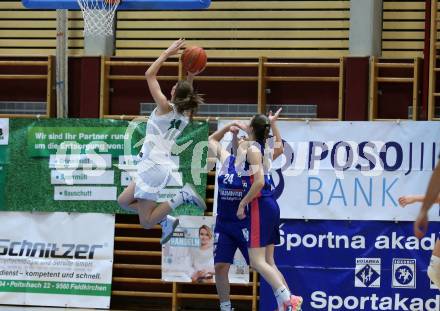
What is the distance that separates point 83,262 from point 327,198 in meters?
3.29

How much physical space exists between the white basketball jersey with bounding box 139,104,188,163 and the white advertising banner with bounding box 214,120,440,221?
8.78ft

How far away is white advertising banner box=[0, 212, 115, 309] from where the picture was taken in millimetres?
12695

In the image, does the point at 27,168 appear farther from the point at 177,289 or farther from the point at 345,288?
the point at 345,288

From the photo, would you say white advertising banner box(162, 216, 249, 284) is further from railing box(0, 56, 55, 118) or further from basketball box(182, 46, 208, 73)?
basketball box(182, 46, 208, 73)

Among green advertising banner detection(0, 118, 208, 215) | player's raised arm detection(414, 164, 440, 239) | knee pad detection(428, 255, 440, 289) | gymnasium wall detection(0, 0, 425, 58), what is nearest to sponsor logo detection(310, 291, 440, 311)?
green advertising banner detection(0, 118, 208, 215)

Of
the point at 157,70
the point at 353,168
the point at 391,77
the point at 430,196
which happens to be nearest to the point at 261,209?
the point at 157,70

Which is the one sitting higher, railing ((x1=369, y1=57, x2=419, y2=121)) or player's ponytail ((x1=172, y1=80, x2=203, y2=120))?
railing ((x1=369, y1=57, x2=419, y2=121))

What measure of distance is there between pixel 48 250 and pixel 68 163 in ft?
3.82

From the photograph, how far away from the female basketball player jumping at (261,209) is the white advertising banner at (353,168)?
6.29ft

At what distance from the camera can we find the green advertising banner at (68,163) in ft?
41.7

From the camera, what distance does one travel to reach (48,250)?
12.9 metres

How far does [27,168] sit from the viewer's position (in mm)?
12898

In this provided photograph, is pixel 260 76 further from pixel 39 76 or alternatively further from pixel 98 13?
pixel 39 76

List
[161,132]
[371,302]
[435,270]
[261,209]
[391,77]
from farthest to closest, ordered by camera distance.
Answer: [391,77] < [371,302] < [261,209] < [161,132] < [435,270]
